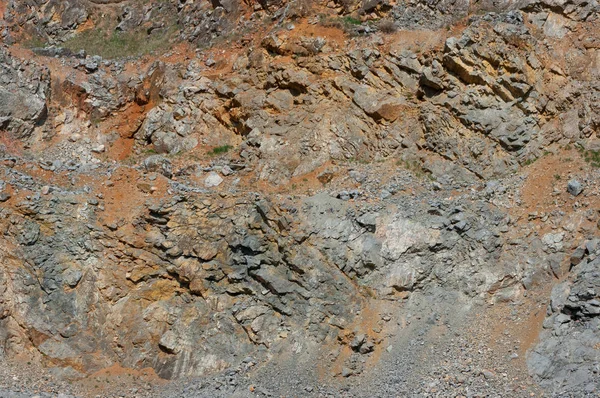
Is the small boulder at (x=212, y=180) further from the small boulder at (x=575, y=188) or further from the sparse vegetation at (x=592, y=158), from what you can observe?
the sparse vegetation at (x=592, y=158)

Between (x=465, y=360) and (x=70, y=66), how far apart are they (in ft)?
63.4

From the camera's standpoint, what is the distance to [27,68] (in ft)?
82.9

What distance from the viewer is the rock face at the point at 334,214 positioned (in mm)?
19000

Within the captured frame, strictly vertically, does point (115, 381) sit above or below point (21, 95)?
below

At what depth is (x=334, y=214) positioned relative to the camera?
2070 centimetres

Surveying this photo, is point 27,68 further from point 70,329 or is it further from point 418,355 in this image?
point 418,355

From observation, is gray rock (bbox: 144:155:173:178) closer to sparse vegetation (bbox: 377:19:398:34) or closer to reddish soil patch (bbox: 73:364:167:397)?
reddish soil patch (bbox: 73:364:167:397)

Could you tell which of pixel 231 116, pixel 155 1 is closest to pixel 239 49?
pixel 231 116

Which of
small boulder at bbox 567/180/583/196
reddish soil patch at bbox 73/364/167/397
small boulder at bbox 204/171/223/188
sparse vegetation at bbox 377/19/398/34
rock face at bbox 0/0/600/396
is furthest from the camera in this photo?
sparse vegetation at bbox 377/19/398/34

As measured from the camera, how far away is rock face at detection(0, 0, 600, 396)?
748 inches

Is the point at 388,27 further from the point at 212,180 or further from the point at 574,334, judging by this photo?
the point at 574,334

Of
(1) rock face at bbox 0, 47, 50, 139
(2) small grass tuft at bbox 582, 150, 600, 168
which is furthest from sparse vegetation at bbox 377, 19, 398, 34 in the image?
(1) rock face at bbox 0, 47, 50, 139

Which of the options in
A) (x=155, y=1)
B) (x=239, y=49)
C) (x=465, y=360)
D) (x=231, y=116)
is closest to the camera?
(x=465, y=360)

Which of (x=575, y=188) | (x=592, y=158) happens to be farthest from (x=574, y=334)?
(x=592, y=158)
